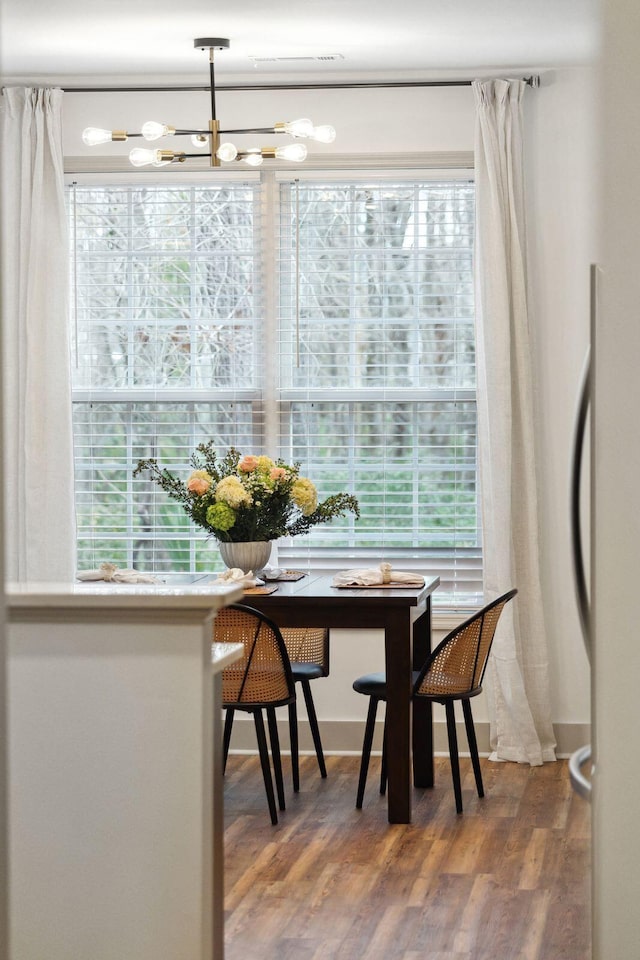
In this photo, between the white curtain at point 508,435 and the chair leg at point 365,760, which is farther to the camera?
the white curtain at point 508,435

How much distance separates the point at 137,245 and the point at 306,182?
83 centimetres

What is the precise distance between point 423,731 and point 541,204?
2349mm

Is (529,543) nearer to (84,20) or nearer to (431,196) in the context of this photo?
(431,196)

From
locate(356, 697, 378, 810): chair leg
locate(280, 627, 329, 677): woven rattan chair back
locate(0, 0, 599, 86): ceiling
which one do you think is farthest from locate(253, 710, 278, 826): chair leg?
locate(0, 0, 599, 86): ceiling

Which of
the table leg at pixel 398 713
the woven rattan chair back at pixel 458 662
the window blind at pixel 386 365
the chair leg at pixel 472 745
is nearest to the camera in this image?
the table leg at pixel 398 713

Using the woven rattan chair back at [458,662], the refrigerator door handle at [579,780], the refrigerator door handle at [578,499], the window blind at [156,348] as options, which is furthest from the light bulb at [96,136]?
the refrigerator door handle at [579,780]

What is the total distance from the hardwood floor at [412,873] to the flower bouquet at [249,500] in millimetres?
1061

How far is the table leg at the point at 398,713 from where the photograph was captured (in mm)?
4238

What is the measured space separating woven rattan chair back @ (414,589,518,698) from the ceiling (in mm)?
2142

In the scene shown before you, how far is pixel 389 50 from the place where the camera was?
498 centimetres

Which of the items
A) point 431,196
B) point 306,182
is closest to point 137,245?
point 306,182

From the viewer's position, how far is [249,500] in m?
4.53

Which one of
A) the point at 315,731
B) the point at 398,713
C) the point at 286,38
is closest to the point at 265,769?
the point at 398,713

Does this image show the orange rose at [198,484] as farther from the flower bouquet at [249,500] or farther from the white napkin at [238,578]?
the white napkin at [238,578]
